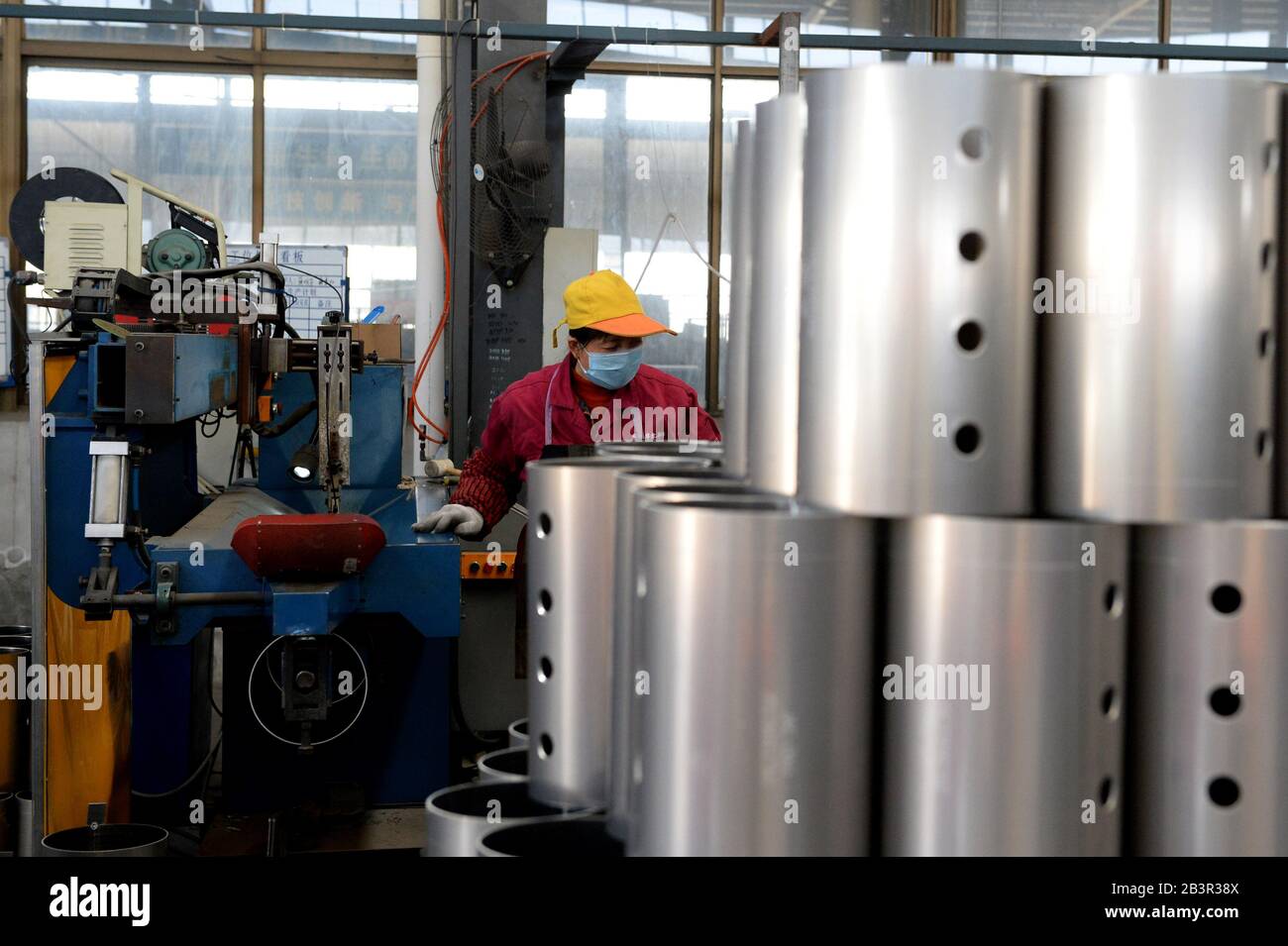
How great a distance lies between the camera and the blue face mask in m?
2.69

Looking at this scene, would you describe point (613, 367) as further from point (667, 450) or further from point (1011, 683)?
point (1011, 683)

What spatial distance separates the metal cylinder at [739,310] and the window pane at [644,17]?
5870 mm

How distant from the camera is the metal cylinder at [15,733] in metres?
3.22

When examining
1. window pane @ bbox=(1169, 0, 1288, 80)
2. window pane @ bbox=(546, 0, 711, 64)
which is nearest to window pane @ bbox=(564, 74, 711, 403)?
window pane @ bbox=(546, 0, 711, 64)

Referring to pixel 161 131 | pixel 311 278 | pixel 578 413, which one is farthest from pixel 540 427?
pixel 161 131

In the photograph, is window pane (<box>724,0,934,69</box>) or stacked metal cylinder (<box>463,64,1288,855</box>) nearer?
stacked metal cylinder (<box>463,64,1288,855</box>)

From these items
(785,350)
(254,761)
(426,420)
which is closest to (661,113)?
(426,420)

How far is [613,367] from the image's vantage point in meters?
2.70

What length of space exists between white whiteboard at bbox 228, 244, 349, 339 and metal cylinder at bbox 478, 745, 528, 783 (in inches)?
190

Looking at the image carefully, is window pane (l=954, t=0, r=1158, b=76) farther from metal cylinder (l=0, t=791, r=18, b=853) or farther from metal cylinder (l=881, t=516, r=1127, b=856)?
metal cylinder (l=881, t=516, r=1127, b=856)

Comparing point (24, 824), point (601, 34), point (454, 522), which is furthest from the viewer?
point (601, 34)

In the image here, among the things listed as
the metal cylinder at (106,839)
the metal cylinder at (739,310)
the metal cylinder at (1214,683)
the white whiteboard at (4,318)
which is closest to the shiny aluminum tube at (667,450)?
the metal cylinder at (739,310)

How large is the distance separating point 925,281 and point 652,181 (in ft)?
20.1

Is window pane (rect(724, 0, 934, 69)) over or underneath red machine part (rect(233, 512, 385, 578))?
over
